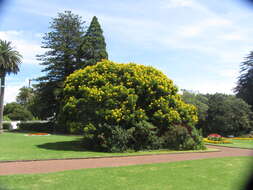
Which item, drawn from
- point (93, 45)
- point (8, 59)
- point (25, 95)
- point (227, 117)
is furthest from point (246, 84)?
point (25, 95)

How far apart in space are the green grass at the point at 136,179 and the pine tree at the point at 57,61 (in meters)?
29.2

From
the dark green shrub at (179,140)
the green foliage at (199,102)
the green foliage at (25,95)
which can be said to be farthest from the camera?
the green foliage at (25,95)

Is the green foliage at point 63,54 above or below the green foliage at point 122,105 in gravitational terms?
above

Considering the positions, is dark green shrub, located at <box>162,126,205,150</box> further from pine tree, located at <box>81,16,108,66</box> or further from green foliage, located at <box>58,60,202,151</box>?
pine tree, located at <box>81,16,108,66</box>

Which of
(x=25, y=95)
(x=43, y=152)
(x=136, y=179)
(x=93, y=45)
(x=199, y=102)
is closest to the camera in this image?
(x=136, y=179)

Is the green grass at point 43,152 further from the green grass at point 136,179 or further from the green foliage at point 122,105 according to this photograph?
the green grass at point 136,179

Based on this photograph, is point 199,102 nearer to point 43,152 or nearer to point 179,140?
point 179,140

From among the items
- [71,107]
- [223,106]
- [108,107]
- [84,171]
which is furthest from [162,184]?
[223,106]

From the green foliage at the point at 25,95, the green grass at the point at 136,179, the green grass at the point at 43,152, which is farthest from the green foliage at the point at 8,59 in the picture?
the green grass at the point at 136,179

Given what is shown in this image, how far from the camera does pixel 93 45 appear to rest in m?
35.4

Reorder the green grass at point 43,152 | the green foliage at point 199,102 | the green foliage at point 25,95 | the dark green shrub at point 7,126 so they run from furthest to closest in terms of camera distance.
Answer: the green foliage at point 25,95 → the dark green shrub at point 7,126 → the green foliage at point 199,102 → the green grass at point 43,152

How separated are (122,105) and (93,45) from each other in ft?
74.1

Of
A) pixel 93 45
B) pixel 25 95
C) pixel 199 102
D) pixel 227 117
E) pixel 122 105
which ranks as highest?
pixel 93 45

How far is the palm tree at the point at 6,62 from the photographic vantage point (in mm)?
35812
